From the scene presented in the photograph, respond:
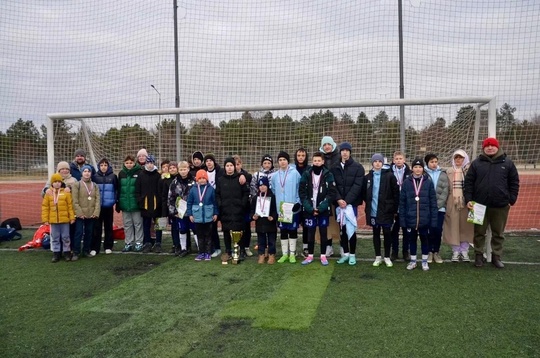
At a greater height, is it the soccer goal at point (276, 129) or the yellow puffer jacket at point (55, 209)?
the soccer goal at point (276, 129)

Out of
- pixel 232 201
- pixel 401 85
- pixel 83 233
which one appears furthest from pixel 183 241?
pixel 401 85

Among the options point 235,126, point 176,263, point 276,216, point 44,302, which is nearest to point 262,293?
point 276,216

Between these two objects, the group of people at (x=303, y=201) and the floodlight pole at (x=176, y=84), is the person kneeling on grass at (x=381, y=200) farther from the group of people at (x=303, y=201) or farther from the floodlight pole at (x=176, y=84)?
the floodlight pole at (x=176, y=84)

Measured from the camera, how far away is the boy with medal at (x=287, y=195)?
6.12 metres

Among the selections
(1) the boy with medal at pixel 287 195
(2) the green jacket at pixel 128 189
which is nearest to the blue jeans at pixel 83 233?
(2) the green jacket at pixel 128 189

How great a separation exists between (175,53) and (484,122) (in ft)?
20.1

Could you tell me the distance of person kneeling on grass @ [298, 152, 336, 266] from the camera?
236 inches

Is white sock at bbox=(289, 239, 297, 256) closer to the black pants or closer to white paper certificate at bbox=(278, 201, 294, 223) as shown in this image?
the black pants

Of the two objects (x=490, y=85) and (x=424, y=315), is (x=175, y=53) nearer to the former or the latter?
(x=490, y=85)

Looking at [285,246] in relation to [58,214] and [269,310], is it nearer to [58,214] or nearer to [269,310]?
[269,310]

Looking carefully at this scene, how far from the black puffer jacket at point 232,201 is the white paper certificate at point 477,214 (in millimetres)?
3326

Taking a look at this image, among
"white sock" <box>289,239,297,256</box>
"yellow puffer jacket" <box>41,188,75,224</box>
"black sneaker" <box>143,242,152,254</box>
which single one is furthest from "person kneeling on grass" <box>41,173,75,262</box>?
"white sock" <box>289,239,297,256</box>

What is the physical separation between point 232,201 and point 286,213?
2.95ft

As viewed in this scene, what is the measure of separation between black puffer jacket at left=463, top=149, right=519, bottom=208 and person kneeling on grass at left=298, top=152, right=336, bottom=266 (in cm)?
206
